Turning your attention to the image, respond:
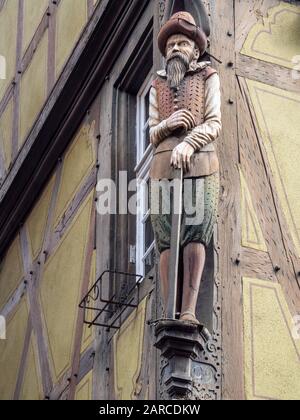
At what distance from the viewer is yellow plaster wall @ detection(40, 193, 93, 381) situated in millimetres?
13688

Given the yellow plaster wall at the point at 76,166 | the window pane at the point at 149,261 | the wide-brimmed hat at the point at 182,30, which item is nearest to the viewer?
the wide-brimmed hat at the point at 182,30

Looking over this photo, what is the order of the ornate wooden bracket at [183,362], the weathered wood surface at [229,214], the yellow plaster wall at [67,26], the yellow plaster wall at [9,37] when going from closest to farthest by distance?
the ornate wooden bracket at [183,362] < the weathered wood surface at [229,214] < the yellow plaster wall at [67,26] < the yellow plaster wall at [9,37]

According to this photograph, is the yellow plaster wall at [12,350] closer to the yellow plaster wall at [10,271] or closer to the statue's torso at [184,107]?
the yellow plaster wall at [10,271]

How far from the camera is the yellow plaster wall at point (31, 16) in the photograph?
16.7 metres

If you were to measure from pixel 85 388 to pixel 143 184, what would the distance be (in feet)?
5.53

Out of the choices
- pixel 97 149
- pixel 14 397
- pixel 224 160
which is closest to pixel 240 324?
pixel 224 160

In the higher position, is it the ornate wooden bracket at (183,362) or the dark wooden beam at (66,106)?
the dark wooden beam at (66,106)

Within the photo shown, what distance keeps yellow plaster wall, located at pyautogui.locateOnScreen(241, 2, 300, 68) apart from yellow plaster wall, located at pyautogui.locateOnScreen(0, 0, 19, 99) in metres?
5.17

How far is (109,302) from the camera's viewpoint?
12.4 meters

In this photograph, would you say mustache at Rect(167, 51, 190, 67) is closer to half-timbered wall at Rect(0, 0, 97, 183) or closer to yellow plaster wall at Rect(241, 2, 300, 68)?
yellow plaster wall at Rect(241, 2, 300, 68)

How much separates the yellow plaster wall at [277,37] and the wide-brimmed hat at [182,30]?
30.6 inches

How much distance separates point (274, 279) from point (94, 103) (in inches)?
132

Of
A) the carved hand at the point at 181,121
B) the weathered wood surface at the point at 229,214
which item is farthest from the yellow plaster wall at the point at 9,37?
the carved hand at the point at 181,121

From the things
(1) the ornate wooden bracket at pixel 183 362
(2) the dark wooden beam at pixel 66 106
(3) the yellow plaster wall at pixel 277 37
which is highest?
(2) the dark wooden beam at pixel 66 106
